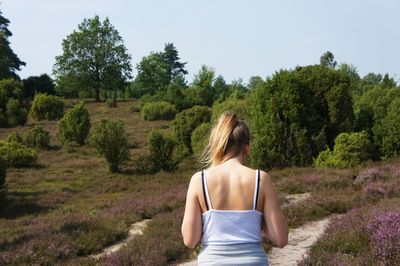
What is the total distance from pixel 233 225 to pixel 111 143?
86.4 feet

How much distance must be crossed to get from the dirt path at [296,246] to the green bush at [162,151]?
1729 centimetres

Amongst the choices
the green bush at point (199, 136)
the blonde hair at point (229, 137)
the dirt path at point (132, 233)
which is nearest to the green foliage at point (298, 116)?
the green bush at point (199, 136)

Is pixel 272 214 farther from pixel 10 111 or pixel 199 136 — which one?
pixel 10 111

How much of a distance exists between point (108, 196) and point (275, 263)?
14877 millimetres

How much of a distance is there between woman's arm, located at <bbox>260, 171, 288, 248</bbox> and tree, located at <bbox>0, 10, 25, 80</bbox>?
225 ft

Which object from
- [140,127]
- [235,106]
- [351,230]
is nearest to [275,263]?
[351,230]

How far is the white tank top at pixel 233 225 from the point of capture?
129 inches

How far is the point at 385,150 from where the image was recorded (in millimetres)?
23266

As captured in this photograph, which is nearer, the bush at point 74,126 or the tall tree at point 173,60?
the bush at point 74,126

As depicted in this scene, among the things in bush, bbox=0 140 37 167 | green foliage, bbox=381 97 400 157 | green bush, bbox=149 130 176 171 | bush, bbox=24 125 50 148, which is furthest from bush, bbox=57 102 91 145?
green foliage, bbox=381 97 400 157

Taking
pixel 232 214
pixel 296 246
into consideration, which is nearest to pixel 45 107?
pixel 296 246

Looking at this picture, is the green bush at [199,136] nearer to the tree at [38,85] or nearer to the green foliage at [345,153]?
the green foliage at [345,153]

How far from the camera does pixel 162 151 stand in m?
28.5

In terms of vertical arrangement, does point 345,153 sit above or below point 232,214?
below
